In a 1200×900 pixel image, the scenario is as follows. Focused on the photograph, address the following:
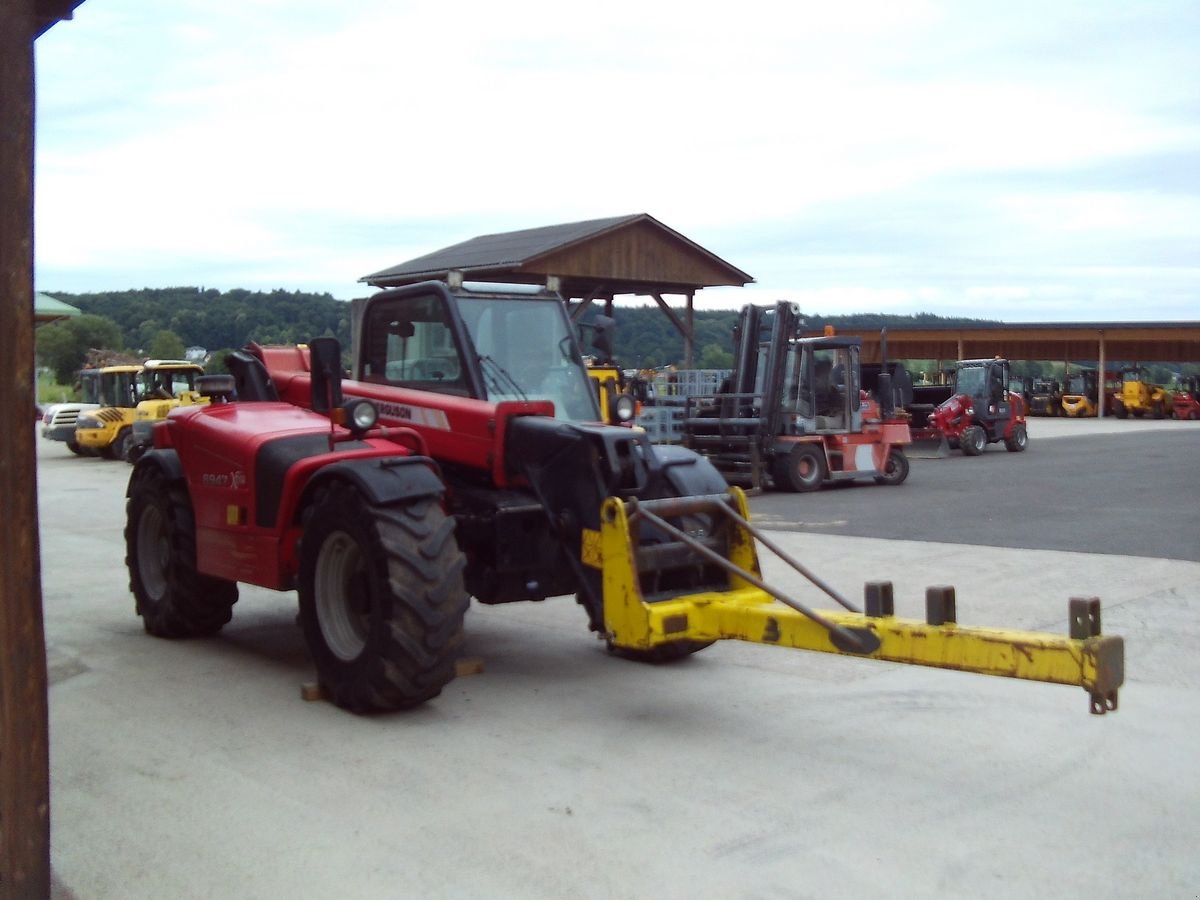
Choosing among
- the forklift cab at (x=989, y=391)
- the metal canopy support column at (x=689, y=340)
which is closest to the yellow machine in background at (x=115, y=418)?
the metal canopy support column at (x=689, y=340)

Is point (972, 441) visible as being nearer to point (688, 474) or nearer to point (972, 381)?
point (972, 381)

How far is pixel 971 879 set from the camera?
4.29 m

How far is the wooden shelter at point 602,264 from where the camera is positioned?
2638 centimetres

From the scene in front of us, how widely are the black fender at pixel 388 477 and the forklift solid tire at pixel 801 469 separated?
1402 cm

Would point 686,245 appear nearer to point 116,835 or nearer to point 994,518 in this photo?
point 994,518

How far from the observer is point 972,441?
29.5 meters

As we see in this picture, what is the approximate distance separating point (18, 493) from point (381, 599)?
2756mm

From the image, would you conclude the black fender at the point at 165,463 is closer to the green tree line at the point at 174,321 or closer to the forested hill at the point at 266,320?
Result: the forested hill at the point at 266,320

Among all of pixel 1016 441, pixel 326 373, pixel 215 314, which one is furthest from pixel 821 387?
pixel 215 314

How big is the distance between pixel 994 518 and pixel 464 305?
412 inches

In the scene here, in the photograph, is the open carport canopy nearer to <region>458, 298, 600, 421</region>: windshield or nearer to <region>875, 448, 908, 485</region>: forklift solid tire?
<region>875, 448, 908, 485</region>: forklift solid tire

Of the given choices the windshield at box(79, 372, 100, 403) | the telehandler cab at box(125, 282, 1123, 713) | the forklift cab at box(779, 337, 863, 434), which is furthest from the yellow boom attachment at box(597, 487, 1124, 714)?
the windshield at box(79, 372, 100, 403)

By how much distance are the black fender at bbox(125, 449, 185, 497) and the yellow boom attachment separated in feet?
11.2

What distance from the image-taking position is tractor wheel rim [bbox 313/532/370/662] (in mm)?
→ 6590
